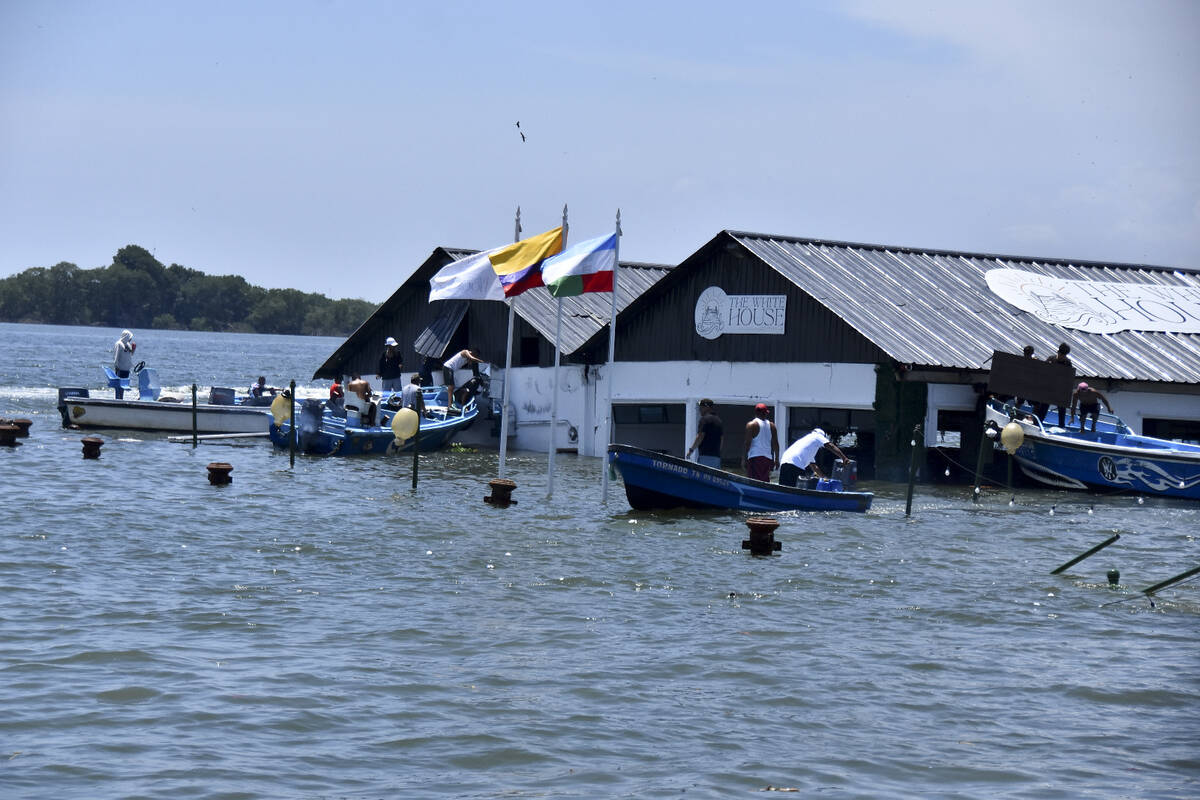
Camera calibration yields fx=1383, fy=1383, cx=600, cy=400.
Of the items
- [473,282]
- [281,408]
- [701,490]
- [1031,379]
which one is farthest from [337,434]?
[1031,379]

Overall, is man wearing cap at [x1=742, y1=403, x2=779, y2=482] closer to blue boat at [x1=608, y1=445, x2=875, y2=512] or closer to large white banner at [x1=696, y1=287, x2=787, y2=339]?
blue boat at [x1=608, y1=445, x2=875, y2=512]

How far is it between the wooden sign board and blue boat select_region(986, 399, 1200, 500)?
45cm

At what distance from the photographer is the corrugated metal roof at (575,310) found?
38.3 metres

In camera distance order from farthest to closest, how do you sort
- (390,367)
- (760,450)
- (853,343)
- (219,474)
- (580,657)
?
(390,367) → (853,343) → (219,474) → (760,450) → (580,657)

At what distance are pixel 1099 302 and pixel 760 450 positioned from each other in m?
16.8

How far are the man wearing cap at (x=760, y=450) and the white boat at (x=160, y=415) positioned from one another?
63.7ft

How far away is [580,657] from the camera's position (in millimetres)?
12594

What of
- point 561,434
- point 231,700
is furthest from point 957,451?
point 231,700

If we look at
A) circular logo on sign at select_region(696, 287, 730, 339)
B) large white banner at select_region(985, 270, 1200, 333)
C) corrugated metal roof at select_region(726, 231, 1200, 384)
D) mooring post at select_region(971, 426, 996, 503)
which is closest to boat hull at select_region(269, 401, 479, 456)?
circular logo on sign at select_region(696, 287, 730, 339)

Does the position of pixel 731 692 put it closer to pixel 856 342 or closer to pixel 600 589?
pixel 600 589

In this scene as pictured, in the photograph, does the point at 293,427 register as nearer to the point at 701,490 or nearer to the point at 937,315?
the point at 701,490

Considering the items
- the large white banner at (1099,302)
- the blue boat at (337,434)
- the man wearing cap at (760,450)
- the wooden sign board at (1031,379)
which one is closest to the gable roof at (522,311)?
the blue boat at (337,434)

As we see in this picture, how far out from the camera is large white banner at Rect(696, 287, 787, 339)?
3198 cm

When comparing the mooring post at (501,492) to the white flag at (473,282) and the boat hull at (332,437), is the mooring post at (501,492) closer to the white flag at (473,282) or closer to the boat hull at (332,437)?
the white flag at (473,282)
